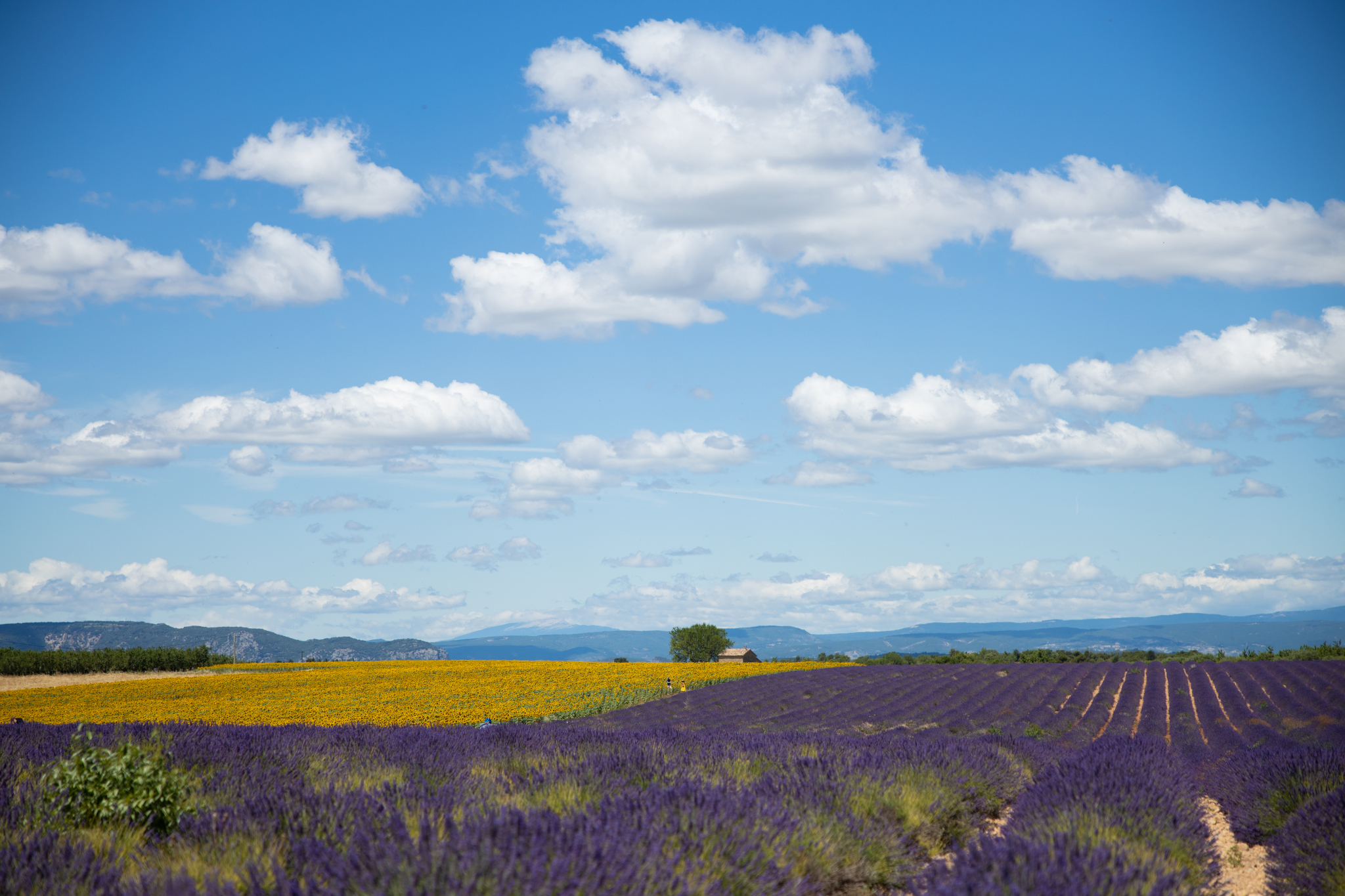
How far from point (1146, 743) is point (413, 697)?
21.5m

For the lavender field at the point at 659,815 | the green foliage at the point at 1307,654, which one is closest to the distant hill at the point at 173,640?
the green foliage at the point at 1307,654

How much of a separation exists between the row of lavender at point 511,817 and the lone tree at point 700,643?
198 feet

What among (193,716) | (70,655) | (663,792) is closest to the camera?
(663,792)

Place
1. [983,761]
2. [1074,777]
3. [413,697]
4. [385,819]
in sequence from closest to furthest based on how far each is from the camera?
[385,819], [1074,777], [983,761], [413,697]

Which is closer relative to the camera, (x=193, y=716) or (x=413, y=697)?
(x=193, y=716)

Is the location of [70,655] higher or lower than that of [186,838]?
lower

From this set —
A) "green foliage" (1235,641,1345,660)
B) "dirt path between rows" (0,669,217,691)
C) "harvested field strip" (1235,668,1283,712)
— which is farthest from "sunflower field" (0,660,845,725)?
"green foliage" (1235,641,1345,660)

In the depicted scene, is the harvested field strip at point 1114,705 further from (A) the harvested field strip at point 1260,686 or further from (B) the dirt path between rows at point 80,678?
(B) the dirt path between rows at point 80,678

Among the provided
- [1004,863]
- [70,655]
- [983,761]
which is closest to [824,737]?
[983,761]

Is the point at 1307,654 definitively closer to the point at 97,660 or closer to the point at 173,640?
the point at 97,660

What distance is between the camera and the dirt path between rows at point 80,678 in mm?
40591

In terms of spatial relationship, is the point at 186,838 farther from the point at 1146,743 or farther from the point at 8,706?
the point at 8,706

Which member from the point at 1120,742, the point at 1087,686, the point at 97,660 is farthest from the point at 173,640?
the point at 1120,742

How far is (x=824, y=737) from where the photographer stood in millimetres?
10727
